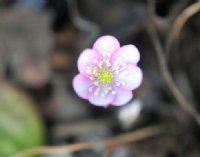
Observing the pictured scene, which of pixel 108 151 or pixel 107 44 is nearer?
pixel 107 44

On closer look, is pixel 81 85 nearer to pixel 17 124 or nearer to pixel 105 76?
pixel 105 76

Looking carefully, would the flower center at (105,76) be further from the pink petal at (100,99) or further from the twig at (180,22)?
the twig at (180,22)

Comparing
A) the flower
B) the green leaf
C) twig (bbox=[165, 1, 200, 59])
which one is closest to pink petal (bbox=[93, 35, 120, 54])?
the flower

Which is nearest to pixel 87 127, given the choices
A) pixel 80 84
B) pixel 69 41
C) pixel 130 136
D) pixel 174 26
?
pixel 130 136

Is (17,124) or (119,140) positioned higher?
(17,124)

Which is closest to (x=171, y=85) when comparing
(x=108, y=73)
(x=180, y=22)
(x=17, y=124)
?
(x=180, y=22)

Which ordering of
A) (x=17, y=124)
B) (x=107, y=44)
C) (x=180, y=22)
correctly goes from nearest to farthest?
(x=107, y=44), (x=180, y=22), (x=17, y=124)
